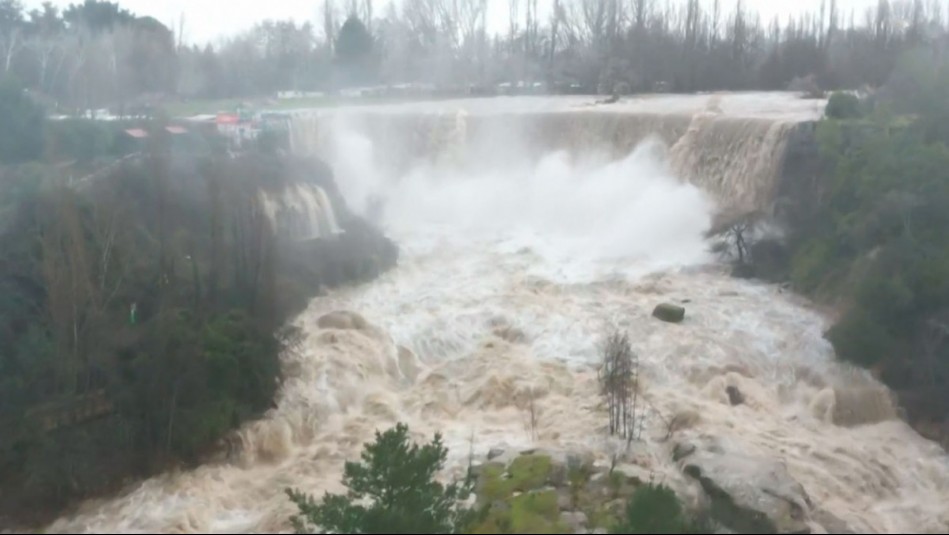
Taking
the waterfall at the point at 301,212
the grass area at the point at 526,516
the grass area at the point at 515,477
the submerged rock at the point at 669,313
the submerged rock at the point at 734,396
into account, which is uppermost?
the waterfall at the point at 301,212

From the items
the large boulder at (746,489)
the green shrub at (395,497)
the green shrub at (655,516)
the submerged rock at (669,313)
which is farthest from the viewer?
the submerged rock at (669,313)

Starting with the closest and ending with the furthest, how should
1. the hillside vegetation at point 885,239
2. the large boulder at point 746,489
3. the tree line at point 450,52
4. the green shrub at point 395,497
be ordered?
the green shrub at point 395,497 → the large boulder at point 746,489 → the hillside vegetation at point 885,239 → the tree line at point 450,52

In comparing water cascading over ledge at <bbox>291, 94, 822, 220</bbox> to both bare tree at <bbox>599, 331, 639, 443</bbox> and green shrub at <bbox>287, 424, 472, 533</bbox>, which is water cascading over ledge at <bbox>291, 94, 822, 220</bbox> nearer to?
bare tree at <bbox>599, 331, 639, 443</bbox>

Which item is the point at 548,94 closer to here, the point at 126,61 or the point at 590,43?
the point at 590,43

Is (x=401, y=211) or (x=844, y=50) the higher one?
(x=844, y=50)

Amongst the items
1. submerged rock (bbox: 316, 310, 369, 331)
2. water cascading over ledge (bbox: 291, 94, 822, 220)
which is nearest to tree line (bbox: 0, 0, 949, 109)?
water cascading over ledge (bbox: 291, 94, 822, 220)

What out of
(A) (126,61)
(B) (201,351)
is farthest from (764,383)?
(A) (126,61)

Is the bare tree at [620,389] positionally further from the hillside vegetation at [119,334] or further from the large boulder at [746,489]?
the hillside vegetation at [119,334]

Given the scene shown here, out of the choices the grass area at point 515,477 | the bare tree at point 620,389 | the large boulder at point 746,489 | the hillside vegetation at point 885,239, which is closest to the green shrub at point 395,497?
the grass area at point 515,477
